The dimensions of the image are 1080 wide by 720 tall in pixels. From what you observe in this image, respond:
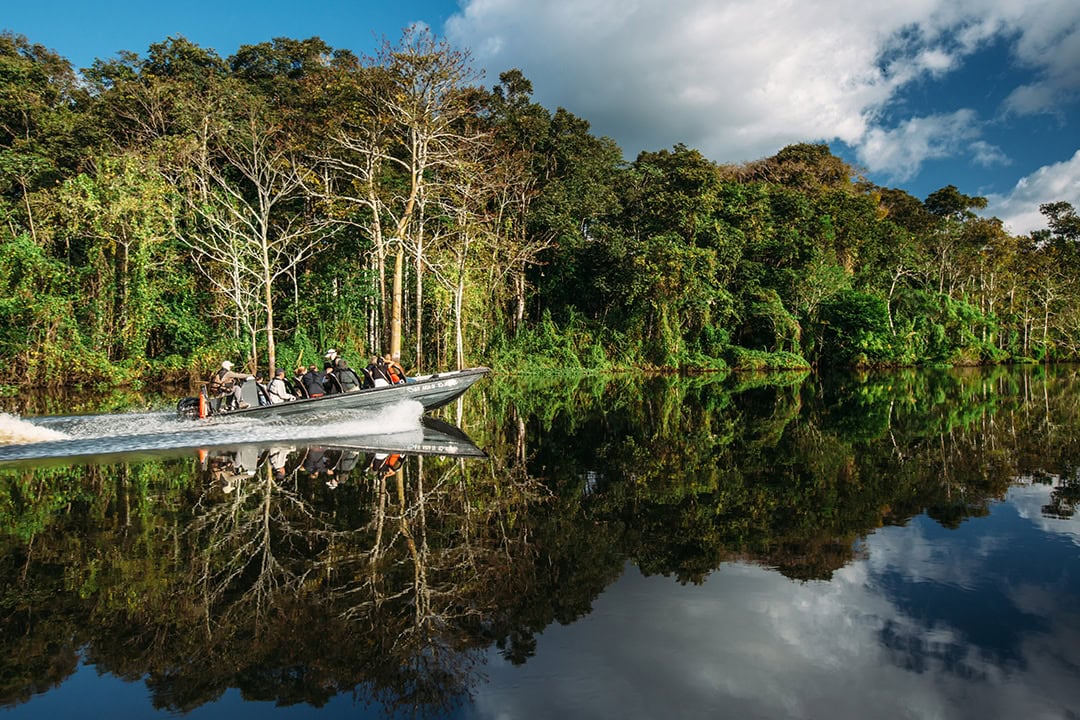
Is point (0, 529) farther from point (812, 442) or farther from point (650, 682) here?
point (812, 442)

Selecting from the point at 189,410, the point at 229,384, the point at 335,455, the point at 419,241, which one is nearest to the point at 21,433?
the point at 189,410

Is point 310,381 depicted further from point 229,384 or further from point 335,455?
point 335,455

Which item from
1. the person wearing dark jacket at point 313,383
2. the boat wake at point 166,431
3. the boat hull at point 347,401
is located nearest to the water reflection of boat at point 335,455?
the boat wake at point 166,431

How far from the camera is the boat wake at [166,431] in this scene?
11016 mm

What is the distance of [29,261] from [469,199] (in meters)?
17.0

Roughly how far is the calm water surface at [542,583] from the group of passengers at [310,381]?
12.1 ft

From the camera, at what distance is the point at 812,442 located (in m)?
11.5

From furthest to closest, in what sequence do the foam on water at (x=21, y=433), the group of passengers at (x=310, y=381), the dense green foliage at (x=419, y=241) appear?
1. the dense green foliage at (x=419, y=241)
2. the group of passengers at (x=310, y=381)
3. the foam on water at (x=21, y=433)

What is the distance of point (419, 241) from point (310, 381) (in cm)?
1237

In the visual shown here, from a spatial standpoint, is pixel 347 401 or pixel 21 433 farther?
pixel 347 401

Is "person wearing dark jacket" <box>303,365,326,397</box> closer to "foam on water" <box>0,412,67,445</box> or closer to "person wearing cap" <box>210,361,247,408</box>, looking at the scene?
"person wearing cap" <box>210,361,247,408</box>

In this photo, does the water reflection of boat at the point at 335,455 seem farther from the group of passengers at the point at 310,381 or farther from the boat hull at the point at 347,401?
the group of passengers at the point at 310,381

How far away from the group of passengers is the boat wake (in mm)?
727

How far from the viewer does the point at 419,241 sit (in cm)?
2617
